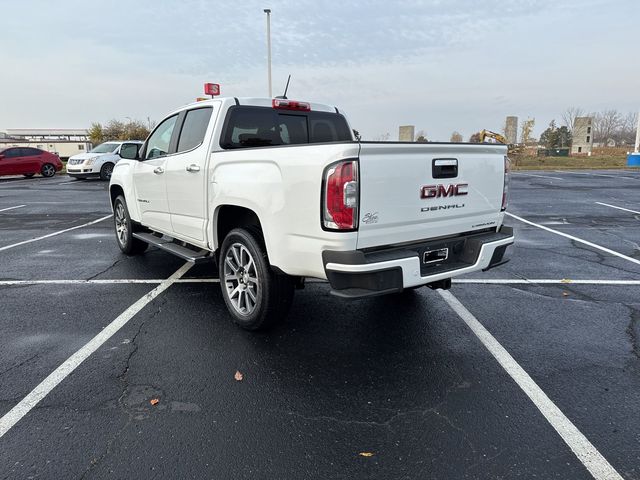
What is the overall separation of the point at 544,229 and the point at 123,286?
7.95 metres

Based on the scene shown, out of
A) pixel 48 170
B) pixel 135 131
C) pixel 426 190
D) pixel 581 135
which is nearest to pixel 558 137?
pixel 581 135

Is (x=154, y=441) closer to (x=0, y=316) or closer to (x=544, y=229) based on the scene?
(x=0, y=316)

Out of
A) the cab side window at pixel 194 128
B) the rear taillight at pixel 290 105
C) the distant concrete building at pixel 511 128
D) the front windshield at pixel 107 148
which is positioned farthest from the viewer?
the distant concrete building at pixel 511 128

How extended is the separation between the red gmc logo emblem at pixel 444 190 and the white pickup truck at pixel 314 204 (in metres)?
0.01

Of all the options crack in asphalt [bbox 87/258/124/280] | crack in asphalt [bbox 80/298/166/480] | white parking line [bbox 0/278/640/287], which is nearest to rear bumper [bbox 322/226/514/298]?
crack in asphalt [bbox 80/298/166/480]

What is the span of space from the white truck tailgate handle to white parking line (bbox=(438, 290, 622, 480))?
147cm

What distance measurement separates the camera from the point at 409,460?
2.42 m

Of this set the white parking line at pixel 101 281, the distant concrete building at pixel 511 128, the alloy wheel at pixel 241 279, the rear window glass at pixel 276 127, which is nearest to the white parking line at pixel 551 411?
the alloy wheel at pixel 241 279

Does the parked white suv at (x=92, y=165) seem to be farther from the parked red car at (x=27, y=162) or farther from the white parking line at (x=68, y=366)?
the white parking line at (x=68, y=366)

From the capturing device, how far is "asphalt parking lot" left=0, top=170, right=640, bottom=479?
243 cm

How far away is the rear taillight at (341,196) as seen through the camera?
2.98 metres

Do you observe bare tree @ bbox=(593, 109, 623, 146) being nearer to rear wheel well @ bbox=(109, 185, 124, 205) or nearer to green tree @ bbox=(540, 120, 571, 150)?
green tree @ bbox=(540, 120, 571, 150)

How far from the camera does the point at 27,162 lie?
23.1 metres

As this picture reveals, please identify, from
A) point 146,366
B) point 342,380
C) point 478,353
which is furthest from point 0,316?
point 478,353
